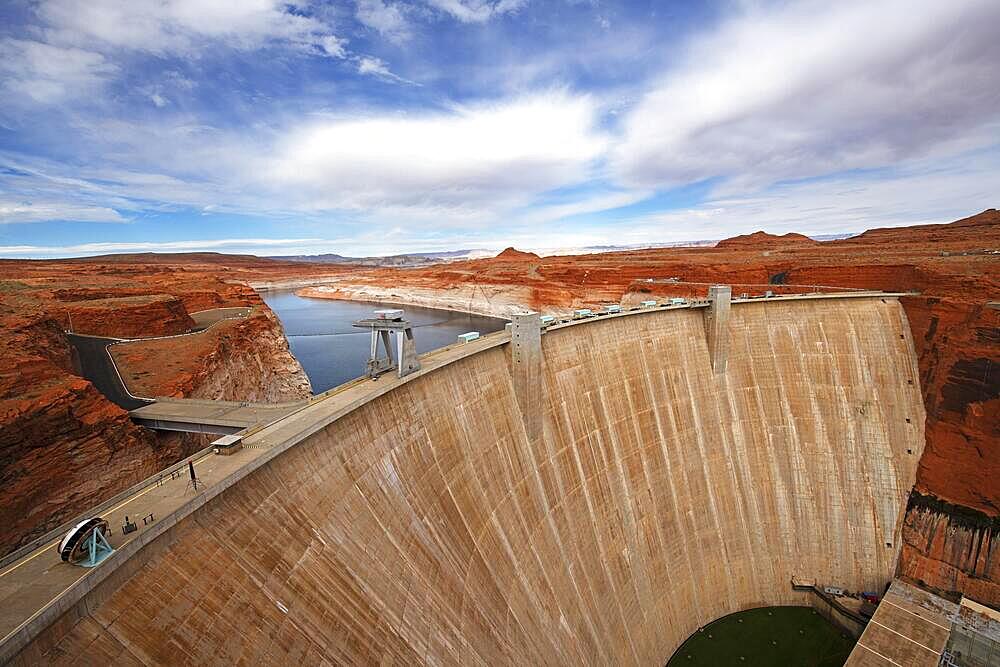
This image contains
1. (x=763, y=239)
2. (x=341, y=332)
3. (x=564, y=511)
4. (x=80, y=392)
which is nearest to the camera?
(x=80, y=392)

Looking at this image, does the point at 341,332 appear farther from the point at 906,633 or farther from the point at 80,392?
the point at 906,633

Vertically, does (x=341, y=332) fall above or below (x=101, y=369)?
below

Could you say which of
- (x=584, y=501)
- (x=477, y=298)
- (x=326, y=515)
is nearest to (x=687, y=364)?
(x=584, y=501)

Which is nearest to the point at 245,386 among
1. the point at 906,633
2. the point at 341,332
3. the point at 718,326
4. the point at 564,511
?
the point at 564,511

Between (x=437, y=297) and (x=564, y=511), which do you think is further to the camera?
(x=437, y=297)

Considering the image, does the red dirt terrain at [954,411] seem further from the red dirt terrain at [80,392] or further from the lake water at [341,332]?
the lake water at [341,332]

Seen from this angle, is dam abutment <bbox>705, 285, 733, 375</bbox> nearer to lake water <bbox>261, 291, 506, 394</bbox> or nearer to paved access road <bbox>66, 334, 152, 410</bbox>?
paved access road <bbox>66, 334, 152, 410</bbox>

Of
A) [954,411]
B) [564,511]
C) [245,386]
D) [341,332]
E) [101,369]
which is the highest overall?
[101,369]
